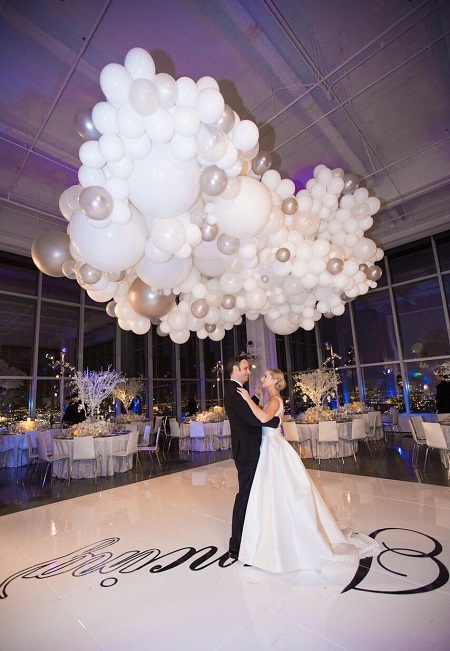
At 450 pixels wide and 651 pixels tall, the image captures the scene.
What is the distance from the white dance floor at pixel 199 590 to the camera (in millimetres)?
1907

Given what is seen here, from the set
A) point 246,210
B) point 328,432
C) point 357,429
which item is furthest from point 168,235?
point 357,429

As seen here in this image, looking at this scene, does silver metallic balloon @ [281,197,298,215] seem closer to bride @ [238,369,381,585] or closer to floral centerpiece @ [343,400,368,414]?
bride @ [238,369,381,585]

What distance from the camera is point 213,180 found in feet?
9.18

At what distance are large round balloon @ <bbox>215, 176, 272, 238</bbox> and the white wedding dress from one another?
1.90m

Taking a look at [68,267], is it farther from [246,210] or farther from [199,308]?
[246,210]

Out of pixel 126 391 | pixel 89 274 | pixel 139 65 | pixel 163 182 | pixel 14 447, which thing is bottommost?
pixel 14 447

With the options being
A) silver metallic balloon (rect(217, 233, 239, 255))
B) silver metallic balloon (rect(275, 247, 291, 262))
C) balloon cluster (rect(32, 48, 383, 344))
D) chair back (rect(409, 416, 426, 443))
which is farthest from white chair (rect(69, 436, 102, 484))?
chair back (rect(409, 416, 426, 443))

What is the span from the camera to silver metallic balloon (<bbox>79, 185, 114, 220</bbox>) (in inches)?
103

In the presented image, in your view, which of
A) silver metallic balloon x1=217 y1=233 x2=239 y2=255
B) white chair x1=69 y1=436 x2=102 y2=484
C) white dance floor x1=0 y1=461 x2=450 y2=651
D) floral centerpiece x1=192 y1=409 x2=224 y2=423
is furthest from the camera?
floral centerpiece x1=192 y1=409 x2=224 y2=423

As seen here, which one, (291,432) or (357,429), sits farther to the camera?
A: (291,432)

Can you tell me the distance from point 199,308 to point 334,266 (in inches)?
66.9

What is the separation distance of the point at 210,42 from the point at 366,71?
7.49ft

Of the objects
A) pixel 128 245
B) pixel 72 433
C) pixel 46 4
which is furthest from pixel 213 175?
pixel 72 433

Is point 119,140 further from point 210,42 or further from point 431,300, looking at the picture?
point 431,300
